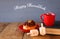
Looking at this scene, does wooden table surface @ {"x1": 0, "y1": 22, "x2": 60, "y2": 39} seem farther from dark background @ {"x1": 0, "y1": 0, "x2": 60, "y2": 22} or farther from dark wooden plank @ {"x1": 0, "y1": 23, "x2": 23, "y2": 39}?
dark background @ {"x1": 0, "y1": 0, "x2": 60, "y2": 22}

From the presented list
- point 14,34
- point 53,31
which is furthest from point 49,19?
point 14,34

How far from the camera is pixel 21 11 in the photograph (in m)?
1.62

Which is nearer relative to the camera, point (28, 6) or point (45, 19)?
point (45, 19)

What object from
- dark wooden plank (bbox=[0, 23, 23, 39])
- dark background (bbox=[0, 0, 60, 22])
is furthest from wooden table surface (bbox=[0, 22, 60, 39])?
dark background (bbox=[0, 0, 60, 22])

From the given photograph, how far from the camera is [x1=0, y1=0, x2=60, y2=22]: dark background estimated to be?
159 centimetres

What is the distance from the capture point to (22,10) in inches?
63.8

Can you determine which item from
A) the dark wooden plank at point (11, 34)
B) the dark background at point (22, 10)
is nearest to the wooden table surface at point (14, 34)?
the dark wooden plank at point (11, 34)

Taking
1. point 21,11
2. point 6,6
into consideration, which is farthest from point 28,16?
point 6,6

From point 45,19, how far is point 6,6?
586 millimetres

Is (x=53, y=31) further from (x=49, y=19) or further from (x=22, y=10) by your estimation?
(x=22, y=10)

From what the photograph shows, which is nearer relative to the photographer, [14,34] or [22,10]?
[14,34]

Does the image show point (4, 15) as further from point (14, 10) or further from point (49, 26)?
point (49, 26)

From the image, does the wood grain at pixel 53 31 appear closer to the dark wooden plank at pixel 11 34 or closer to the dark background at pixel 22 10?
the dark wooden plank at pixel 11 34

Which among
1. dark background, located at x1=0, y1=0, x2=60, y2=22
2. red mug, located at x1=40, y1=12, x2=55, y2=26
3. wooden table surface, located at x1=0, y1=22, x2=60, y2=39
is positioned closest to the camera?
wooden table surface, located at x1=0, y1=22, x2=60, y2=39
